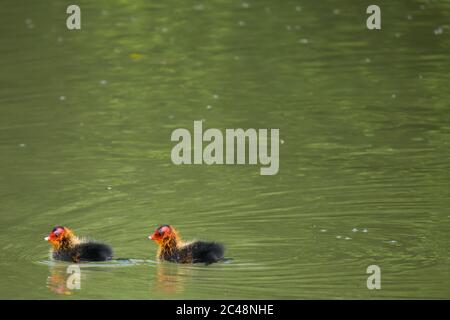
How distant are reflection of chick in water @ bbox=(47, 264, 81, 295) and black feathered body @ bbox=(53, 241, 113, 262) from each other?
82 mm

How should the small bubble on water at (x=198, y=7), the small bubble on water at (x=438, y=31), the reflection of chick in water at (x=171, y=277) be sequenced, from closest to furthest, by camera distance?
the reflection of chick in water at (x=171, y=277) → the small bubble on water at (x=438, y=31) → the small bubble on water at (x=198, y=7)

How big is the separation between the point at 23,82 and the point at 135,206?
568 centimetres

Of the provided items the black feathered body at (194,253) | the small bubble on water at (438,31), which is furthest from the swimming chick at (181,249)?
the small bubble on water at (438,31)

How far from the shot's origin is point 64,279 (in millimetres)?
8266

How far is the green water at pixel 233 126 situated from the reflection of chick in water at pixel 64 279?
32mm

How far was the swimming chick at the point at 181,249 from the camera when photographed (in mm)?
8266

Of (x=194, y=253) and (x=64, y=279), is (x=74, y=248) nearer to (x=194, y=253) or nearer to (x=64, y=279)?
(x=64, y=279)

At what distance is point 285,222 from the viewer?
30.5 feet

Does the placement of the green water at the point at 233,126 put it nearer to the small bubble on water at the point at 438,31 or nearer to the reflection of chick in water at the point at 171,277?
the reflection of chick in water at the point at 171,277

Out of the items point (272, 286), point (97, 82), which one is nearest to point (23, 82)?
point (97, 82)

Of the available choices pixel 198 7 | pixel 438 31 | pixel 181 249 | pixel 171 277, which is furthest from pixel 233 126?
pixel 198 7

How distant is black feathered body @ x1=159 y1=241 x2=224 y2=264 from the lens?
8250 millimetres

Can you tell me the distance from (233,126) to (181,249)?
4.26 m

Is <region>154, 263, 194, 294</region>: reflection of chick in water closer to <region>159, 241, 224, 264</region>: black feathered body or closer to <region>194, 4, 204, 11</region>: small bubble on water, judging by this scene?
<region>159, 241, 224, 264</region>: black feathered body
